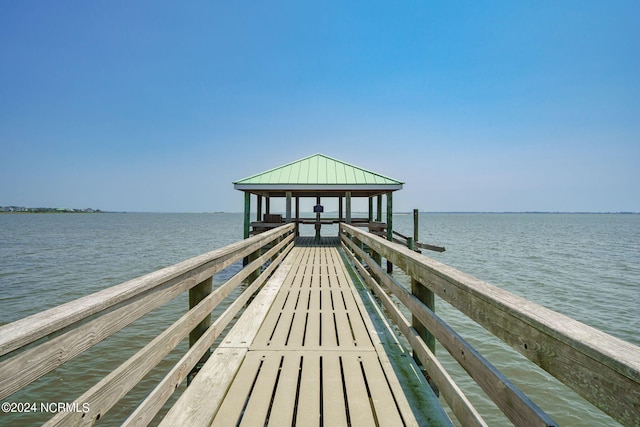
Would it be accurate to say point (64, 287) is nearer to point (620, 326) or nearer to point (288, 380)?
point (288, 380)

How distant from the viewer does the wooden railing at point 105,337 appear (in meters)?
1.12

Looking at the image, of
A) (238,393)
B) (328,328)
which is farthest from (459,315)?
(238,393)

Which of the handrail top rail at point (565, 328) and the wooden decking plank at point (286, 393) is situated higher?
the handrail top rail at point (565, 328)

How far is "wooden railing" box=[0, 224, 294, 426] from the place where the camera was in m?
1.12

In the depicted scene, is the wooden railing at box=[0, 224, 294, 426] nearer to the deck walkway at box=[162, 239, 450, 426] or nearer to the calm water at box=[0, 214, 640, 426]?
the deck walkway at box=[162, 239, 450, 426]

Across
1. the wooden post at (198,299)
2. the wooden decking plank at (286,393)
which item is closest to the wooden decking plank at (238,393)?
the wooden decking plank at (286,393)

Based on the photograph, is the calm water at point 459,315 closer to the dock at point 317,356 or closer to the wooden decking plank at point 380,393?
the dock at point 317,356

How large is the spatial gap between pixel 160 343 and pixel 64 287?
39.8 ft

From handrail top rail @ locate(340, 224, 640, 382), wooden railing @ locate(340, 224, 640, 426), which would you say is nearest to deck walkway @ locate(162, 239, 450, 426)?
wooden railing @ locate(340, 224, 640, 426)

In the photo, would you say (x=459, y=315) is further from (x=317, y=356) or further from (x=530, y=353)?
(x=530, y=353)

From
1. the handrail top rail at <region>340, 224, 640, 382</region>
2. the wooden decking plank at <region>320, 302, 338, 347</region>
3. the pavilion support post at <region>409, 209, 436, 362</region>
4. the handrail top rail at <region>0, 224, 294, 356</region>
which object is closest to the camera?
the handrail top rail at <region>340, 224, 640, 382</region>

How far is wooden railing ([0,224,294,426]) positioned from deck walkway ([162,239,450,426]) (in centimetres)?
28

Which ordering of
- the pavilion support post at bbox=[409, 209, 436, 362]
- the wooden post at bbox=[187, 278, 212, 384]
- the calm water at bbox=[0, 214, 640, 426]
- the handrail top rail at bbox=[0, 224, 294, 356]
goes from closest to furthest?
the handrail top rail at bbox=[0, 224, 294, 356] < the pavilion support post at bbox=[409, 209, 436, 362] < the wooden post at bbox=[187, 278, 212, 384] < the calm water at bbox=[0, 214, 640, 426]

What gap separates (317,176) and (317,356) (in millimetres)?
10487
